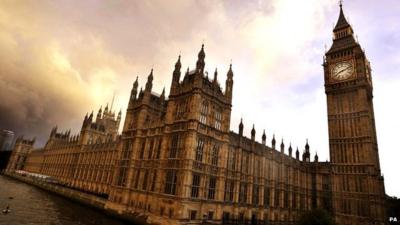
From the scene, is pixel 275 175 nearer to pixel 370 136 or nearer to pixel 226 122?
pixel 226 122

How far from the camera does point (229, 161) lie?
4541 cm

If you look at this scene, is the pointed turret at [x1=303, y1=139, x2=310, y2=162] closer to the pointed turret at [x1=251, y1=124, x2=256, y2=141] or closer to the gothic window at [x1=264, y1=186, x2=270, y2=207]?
the gothic window at [x1=264, y1=186, x2=270, y2=207]

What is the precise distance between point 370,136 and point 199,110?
1783 inches

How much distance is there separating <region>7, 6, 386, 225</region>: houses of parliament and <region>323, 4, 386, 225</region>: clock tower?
0.21 metres

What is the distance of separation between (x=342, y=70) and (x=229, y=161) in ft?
150

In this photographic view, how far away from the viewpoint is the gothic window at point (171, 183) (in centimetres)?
3831

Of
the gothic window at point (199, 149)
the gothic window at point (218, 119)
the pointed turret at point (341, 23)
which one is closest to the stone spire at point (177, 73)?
the gothic window at point (218, 119)

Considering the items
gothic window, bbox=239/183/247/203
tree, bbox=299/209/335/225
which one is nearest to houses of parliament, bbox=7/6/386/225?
gothic window, bbox=239/183/247/203

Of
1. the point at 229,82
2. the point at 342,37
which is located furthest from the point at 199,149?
the point at 342,37

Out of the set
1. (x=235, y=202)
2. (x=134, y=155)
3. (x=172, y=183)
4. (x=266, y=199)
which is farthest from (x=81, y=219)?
(x=266, y=199)

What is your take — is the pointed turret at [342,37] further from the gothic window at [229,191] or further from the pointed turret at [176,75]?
the gothic window at [229,191]

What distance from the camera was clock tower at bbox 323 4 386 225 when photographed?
56.5m

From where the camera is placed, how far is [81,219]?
42.8 m

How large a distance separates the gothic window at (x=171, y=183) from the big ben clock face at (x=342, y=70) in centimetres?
5469
